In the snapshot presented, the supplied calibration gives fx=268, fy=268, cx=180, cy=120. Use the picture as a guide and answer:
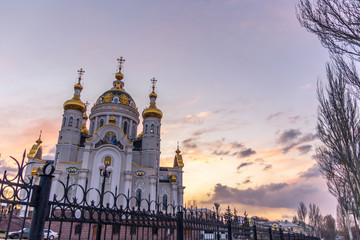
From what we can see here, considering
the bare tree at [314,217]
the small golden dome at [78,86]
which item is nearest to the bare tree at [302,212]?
the bare tree at [314,217]

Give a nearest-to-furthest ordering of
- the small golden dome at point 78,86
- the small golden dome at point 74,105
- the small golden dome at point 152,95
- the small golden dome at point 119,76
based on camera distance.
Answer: the small golden dome at point 74,105, the small golden dome at point 78,86, the small golden dome at point 152,95, the small golden dome at point 119,76

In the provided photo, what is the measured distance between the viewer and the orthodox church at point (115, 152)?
91.6 feet

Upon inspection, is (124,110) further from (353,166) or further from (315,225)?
(315,225)

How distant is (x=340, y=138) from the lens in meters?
13.3

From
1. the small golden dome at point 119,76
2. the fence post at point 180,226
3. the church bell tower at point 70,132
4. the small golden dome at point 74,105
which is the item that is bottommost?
the fence post at point 180,226

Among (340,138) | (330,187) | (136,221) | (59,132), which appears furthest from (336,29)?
(59,132)

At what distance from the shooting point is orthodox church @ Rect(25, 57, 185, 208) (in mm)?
27911

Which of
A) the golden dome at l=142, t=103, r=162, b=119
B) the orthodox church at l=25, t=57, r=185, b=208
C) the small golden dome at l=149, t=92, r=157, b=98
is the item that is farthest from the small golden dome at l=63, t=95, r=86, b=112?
the small golden dome at l=149, t=92, r=157, b=98

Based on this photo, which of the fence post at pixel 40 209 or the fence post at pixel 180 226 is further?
the fence post at pixel 180 226

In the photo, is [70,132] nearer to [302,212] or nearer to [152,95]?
[152,95]

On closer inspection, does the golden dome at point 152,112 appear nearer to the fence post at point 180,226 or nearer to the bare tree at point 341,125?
the bare tree at point 341,125

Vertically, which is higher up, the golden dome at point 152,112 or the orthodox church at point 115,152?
the golden dome at point 152,112

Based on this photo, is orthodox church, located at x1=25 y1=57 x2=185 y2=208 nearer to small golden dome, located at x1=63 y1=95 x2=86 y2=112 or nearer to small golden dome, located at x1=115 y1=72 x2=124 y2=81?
small golden dome, located at x1=63 y1=95 x2=86 y2=112

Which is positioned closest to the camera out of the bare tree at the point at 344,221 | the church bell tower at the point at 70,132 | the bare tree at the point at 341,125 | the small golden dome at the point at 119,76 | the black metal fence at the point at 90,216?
the black metal fence at the point at 90,216
